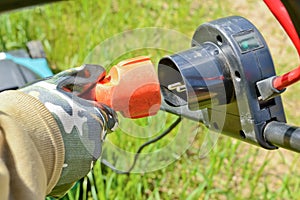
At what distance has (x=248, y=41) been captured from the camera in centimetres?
86

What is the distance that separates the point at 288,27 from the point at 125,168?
0.72 m

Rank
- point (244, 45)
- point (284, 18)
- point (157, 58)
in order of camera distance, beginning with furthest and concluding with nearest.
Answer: point (157, 58) → point (244, 45) → point (284, 18)

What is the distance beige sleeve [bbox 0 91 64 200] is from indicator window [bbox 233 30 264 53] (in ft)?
0.91

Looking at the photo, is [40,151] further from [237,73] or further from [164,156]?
[164,156]

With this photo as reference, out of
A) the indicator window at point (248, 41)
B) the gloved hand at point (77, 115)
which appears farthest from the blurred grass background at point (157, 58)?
the indicator window at point (248, 41)

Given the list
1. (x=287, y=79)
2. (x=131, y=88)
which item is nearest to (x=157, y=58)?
(x=131, y=88)

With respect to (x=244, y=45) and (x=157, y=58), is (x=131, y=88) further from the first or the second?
(x=157, y=58)

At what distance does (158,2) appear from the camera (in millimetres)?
2285

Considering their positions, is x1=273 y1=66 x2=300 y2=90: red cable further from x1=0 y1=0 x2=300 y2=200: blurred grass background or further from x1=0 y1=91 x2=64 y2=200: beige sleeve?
x1=0 y1=0 x2=300 y2=200: blurred grass background

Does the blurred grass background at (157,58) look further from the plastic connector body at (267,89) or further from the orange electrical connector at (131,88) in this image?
the plastic connector body at (267,89)

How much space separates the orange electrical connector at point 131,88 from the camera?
89 cm

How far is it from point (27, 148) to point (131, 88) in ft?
0.63

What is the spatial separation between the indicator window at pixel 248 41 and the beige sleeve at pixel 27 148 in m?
0.28

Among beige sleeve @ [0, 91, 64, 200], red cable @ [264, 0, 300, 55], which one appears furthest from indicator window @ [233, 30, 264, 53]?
beige sleeve @ [0, 91, 64, 200]
